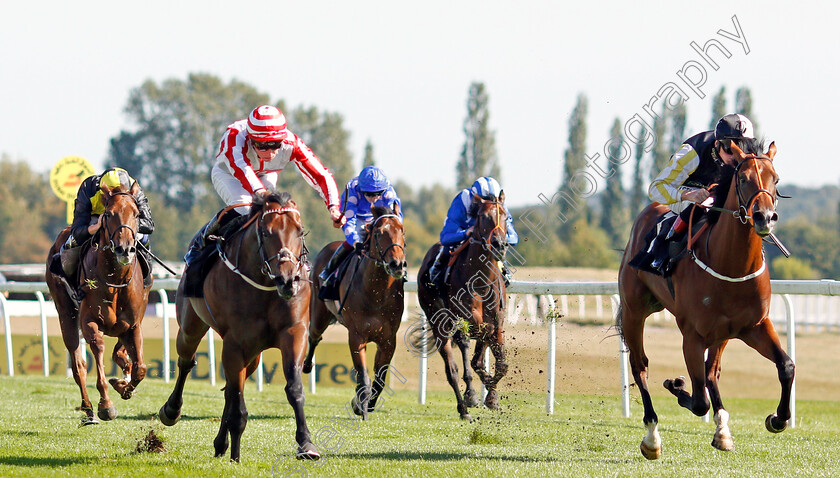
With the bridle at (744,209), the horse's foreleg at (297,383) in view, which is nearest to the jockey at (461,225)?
the bridle at (744,209)

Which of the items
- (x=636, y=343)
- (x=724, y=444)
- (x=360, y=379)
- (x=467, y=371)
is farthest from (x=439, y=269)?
(x=724, y=444)

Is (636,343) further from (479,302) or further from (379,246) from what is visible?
(379,246)

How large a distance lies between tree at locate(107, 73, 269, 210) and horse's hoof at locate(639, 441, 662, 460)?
192 ft

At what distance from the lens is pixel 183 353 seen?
7211mm

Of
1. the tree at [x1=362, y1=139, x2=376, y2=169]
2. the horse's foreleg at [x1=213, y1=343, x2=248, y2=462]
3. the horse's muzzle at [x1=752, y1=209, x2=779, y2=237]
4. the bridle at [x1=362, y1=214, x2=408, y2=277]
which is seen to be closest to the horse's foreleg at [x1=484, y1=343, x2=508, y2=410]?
the bridle at [x1=362, y1=214, x2=408, y2=277]

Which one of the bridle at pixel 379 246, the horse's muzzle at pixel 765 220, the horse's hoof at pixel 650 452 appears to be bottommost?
the horse's hoof at pixel 650 452

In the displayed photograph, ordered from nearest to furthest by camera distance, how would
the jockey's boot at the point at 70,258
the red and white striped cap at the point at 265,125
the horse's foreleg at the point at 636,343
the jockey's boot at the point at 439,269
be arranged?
the red and white striped cap at the point at 265,125 → the horse's foreleg at the point at 636,343 → the jockey's boot at the point at 70,258 → the jockey's boot at the point at 439,269

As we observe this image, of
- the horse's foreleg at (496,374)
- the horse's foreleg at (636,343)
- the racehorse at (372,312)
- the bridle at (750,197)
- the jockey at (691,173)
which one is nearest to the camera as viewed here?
the bridle at (750,197)

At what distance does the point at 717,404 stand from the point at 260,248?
295 cm

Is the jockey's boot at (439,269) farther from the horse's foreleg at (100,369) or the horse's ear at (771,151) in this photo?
the horse's ear at (771,151)

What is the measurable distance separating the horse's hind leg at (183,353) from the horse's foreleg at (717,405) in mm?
3419

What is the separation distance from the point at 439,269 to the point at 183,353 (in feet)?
9.07

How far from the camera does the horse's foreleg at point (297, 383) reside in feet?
18.8

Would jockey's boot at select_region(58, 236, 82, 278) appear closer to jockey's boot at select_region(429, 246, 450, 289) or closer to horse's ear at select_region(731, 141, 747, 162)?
jockey's boot at select_region(429, 246, 450, 289)
